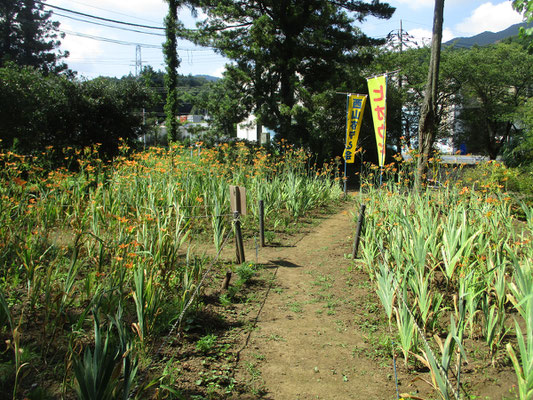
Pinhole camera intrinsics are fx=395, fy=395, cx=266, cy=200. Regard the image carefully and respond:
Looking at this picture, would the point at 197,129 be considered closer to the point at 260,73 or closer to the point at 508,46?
the point at 260,73

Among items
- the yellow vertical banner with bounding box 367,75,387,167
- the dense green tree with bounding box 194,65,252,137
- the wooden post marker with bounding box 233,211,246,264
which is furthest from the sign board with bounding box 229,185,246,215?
the dense green tree with bounding box 194,65,252,137

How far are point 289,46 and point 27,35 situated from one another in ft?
69.3

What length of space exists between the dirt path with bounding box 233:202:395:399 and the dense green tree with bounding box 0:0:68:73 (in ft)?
86.6

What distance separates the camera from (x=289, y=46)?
47.8ft

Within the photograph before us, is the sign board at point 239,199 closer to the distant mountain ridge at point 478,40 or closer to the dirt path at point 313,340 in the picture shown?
the dirt path at point 313,340

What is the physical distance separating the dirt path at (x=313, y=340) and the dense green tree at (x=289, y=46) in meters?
10.2

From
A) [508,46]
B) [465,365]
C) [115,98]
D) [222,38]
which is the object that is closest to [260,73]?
[222,38]

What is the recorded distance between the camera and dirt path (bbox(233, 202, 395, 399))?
101 inches

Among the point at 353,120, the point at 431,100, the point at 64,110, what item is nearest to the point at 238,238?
the point at 431,100

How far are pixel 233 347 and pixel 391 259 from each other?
1996mm

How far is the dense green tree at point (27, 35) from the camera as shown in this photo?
25406 mm

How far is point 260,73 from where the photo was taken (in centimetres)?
1527

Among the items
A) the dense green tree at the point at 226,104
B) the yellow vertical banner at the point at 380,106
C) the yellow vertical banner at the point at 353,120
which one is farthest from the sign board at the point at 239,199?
the dense green tree at the point at 226,104

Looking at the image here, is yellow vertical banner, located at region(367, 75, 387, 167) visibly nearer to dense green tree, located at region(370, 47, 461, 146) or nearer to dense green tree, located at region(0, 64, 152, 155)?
dense green tree, located at region(0, 64, 152, 155)
